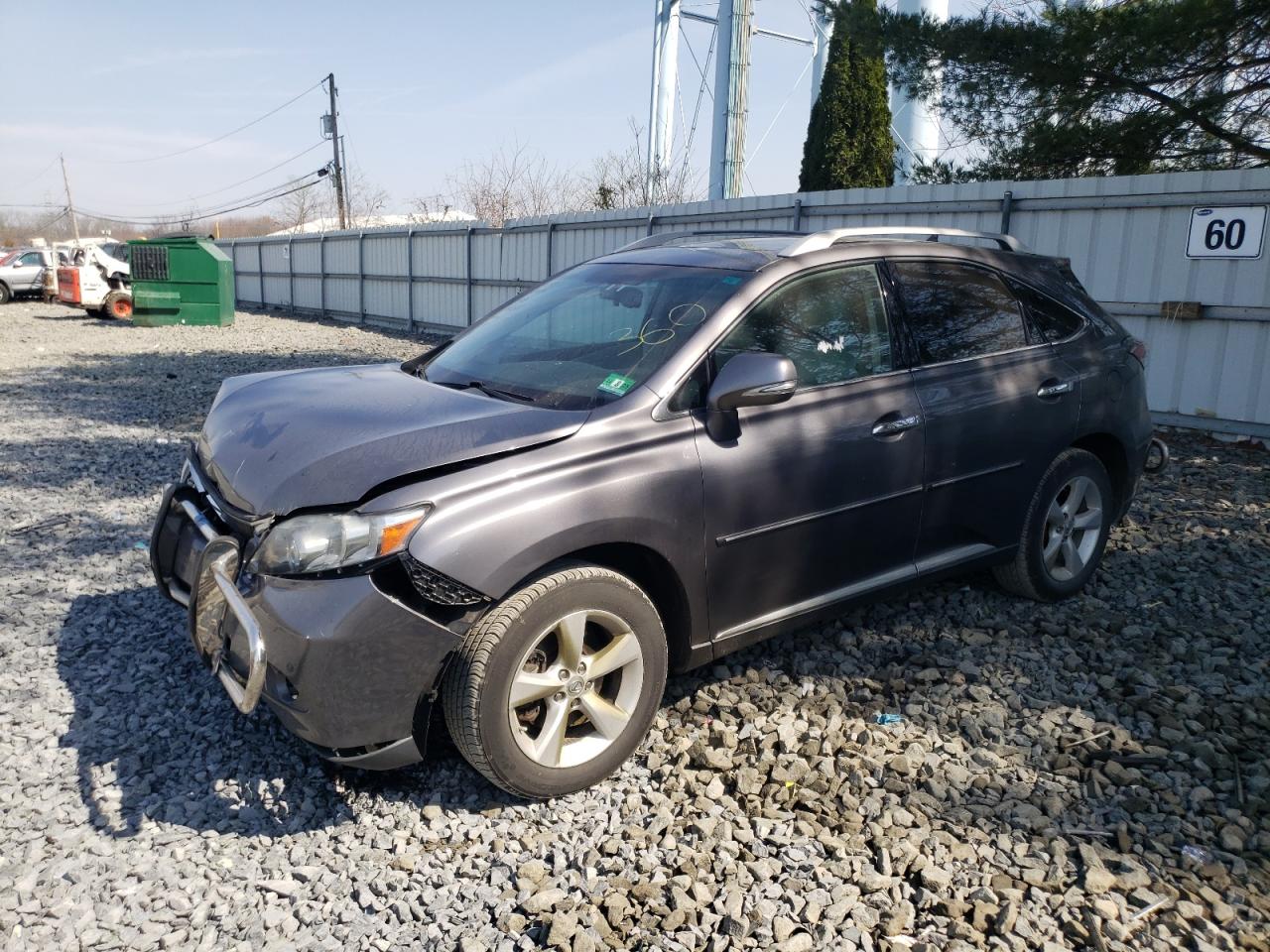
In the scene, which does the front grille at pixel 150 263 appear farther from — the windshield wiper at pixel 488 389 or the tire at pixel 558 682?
the tire at pixel 558 682

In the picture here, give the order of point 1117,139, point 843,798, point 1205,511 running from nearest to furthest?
point 843,798
point 1205,511
point 1117,139

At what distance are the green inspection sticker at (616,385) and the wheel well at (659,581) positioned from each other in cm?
55

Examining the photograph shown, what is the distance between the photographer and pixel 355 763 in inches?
111

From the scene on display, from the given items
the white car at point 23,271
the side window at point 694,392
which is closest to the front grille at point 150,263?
the white car at point 23,271

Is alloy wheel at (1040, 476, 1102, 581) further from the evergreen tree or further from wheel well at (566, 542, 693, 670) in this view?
the evergreen tree

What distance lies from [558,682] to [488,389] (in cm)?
119

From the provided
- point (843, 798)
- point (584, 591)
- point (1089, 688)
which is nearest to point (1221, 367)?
point (1089, 688)

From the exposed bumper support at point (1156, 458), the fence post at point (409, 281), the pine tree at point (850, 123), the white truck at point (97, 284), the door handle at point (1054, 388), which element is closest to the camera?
the door handle at point (1054, 388)

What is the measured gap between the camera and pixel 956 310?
4195 mm

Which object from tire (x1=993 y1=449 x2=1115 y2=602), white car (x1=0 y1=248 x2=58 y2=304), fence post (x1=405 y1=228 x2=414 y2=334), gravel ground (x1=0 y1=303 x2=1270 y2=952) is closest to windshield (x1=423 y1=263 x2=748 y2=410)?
gravel ground (x1=0 y1=303 x2=1270 y2=952)

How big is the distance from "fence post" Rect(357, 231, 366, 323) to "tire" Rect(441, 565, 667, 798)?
72.4ft

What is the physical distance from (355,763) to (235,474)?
104 centimetres

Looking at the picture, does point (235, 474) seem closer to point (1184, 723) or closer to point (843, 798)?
point (843, 798)

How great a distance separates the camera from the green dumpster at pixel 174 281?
21672mm
